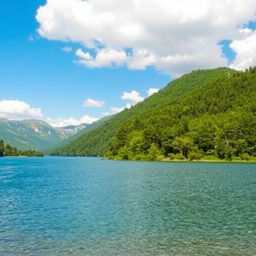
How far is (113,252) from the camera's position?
3112 cm

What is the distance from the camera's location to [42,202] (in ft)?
196

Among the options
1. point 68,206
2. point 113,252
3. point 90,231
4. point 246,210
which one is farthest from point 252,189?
point 113,252

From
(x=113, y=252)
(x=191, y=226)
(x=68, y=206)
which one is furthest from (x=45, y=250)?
(x=68, y=206)

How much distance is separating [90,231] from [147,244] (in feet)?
24.9

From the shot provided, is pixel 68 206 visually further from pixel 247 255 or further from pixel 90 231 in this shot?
pixel 247 255

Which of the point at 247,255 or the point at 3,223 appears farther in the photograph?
the point at 3,223

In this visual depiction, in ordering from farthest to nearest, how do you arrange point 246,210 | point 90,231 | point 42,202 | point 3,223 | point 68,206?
point 42,202 < point 68,206 < point 246,210 < point 3,223 < point 90,231

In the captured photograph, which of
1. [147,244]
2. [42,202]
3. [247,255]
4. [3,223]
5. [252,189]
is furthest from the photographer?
[252,189]

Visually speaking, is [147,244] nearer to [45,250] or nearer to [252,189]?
[45,250]

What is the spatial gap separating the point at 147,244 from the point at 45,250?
8411 mm

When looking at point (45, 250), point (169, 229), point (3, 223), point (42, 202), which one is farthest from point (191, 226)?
point (42, 202)

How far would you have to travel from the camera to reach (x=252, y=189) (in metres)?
72.8

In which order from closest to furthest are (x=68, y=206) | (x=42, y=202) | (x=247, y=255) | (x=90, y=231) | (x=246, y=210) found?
(x=247, y=255) → (x=90, y=231) → (x=246, y=210) → (x=68, y=206) → (x=42, y=202)

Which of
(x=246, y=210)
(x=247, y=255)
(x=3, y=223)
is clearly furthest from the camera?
(x=246, y=210)
